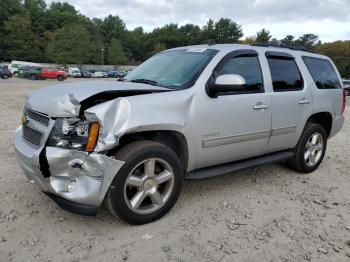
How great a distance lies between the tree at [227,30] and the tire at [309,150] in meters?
112

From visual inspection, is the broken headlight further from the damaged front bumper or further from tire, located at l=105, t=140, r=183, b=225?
tire, located at l=105, t=140, r=183, b=225

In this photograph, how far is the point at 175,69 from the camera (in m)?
4.04

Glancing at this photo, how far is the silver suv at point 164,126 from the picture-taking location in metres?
2.97

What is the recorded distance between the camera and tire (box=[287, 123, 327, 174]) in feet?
16.4

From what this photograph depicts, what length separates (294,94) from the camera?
4617 millimetres

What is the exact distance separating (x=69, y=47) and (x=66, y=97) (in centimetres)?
8541

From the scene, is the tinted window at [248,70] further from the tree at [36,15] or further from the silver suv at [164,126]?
the tree at [36,15]

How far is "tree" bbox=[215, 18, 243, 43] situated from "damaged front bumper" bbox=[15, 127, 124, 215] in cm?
11495

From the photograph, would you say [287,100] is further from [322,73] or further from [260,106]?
[322,73]

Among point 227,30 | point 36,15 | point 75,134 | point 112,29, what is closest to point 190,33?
point 227,30

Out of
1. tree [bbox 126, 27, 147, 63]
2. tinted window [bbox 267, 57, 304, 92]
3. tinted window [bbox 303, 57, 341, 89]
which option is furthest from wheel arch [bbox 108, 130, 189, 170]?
tree [bbox 126, 27, 147, 63]

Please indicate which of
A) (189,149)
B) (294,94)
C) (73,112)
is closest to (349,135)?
(294,94)

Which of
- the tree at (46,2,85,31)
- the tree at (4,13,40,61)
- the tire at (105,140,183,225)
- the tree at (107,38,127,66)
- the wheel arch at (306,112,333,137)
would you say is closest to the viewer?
the tire at (105,140,183,225)

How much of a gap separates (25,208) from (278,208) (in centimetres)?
282
